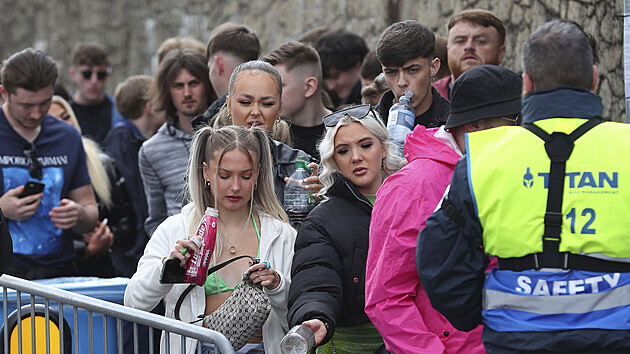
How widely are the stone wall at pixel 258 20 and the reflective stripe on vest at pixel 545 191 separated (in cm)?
307

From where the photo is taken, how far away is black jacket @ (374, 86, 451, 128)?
4.34m

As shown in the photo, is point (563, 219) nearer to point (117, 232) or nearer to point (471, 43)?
point (471, 43)

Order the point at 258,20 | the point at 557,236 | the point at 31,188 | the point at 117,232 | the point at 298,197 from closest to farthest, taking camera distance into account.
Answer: the point at 557,236 → the point at 298,197 → the point at 31,188 → the point at 117,232 → the point at 258,20

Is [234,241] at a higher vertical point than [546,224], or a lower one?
lower

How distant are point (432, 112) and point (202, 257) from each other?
145 cm

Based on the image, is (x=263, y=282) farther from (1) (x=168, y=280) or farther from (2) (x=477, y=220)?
(2) (x=477, y=220)

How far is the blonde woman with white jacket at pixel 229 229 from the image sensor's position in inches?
148

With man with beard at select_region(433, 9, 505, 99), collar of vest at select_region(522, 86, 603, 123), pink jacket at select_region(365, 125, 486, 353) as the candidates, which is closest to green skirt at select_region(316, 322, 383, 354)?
pink jacket at select_region(365, 125, 486, 353)

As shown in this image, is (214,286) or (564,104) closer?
(564,104)

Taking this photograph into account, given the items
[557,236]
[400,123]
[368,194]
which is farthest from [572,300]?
[400,123]

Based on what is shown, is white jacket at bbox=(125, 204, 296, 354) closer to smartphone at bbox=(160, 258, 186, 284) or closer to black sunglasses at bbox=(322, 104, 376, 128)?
smartphone at bbox=(160, 258, 186, 284)

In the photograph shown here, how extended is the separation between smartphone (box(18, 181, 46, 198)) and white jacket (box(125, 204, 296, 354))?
1709mm

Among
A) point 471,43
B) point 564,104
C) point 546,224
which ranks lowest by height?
point 546,224

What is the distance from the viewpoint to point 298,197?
13.4 ft
